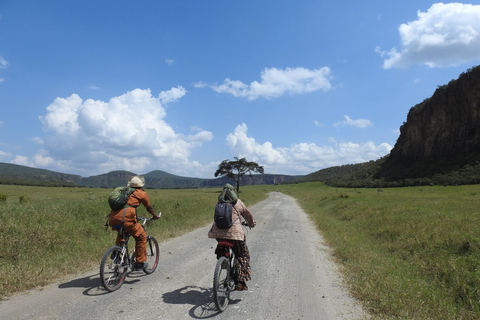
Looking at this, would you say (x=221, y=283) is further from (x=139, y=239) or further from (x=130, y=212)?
(x=130, y=212)

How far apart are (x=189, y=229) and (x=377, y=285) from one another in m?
10.4

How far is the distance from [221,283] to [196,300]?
791 millimetres

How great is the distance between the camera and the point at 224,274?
5590 millimetres

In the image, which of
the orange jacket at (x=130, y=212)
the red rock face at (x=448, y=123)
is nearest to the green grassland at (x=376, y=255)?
the orange jacket at (x=130, y=212)

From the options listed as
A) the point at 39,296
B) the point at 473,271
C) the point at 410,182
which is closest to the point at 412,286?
the point at 473,271

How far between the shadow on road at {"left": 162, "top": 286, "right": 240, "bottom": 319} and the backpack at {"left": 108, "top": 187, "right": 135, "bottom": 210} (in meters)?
2.24

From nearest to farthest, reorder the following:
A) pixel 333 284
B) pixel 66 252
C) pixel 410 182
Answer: pixel 333 284 → pixel 66 252 → pixel 410 182

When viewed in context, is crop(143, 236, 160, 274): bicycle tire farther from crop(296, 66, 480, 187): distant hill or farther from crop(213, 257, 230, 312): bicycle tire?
crop(296, 66, 480, 187): distant hill

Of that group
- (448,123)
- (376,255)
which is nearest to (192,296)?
(376,255)

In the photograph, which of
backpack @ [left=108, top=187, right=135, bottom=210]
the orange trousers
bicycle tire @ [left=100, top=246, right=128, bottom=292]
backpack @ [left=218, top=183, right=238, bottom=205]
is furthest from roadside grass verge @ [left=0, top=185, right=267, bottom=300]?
backpack @ [left=218, top=183, right=238, bottom=205]

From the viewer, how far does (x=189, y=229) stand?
14.9 m

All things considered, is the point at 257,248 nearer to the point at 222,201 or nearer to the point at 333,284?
the point at 333,284

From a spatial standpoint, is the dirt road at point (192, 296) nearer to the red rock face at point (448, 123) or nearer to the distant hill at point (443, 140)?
the distant hill at point (443, 140)

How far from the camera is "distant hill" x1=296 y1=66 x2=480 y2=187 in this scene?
73.5 m
